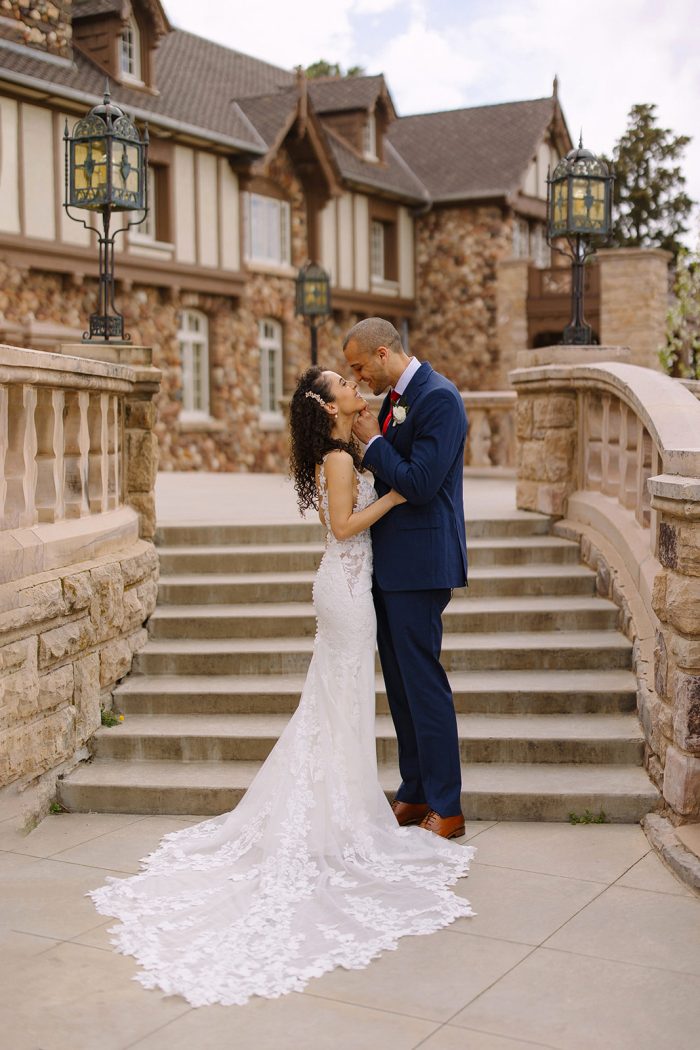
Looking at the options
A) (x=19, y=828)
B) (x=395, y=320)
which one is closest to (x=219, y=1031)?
(x=19, y=828)

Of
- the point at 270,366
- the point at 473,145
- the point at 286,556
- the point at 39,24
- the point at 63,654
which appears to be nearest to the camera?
the point at 63,654

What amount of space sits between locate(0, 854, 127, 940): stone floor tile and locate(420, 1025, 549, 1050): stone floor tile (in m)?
1.39

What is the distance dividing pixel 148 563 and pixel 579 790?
2.79 m

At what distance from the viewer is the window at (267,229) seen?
23344 millimetres

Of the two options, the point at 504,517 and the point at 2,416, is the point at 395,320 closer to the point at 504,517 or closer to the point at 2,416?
the point at 504,517

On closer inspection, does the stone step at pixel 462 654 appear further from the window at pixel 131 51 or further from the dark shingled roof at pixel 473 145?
the dark shingled roof at pixel 473 145

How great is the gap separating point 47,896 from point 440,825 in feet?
5.12

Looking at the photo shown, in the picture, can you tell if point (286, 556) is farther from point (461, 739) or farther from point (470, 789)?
point (470, 789)

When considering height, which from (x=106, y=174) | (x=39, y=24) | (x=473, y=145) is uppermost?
(x=473, y=145)

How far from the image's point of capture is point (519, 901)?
4.55m

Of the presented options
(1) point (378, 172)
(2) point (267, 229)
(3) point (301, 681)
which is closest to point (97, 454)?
(3) point (301, 681)

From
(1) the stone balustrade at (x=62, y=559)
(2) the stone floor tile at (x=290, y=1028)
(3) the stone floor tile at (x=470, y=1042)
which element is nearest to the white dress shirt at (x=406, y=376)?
(1) the stone balustrade at (x=62, y=559)

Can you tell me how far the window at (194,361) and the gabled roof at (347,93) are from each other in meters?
7.50

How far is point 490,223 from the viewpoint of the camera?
92.7 ft
